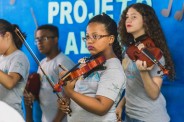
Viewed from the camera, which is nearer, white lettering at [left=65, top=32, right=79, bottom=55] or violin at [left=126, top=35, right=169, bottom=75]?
violin at [left=126, top=35, right=169, bottom=75]

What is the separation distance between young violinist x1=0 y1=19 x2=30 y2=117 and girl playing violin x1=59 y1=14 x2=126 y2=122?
446 millimetres

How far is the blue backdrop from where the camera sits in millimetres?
2336

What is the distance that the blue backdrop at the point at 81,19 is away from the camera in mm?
2336

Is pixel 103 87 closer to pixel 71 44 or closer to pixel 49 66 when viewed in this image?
pixel 49 66

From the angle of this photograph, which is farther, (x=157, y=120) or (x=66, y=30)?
(x=66, y=30)

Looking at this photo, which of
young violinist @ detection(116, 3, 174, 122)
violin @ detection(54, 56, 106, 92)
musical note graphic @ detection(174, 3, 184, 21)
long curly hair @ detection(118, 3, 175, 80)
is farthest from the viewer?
musical note graphic @ detection(174, 3, 184, 21)

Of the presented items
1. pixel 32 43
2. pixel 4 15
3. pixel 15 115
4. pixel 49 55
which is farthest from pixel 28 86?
pixel 15 115

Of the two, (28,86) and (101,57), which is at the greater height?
(101,57)

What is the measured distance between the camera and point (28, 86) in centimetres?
266

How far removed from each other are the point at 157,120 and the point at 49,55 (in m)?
1.09

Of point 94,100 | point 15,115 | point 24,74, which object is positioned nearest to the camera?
point 15,115

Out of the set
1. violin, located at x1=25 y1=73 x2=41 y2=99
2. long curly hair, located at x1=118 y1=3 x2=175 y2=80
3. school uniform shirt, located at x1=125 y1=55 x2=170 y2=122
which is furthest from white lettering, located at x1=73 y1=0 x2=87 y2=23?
school uniform shirt, located at x1=125 y1=55 x2=170 y2=122

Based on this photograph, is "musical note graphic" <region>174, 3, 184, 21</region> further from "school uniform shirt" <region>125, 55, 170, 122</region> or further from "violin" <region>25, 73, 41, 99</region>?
"violin" <region>25, 73, 41, 99</region>

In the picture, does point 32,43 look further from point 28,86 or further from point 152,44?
point 152,44
